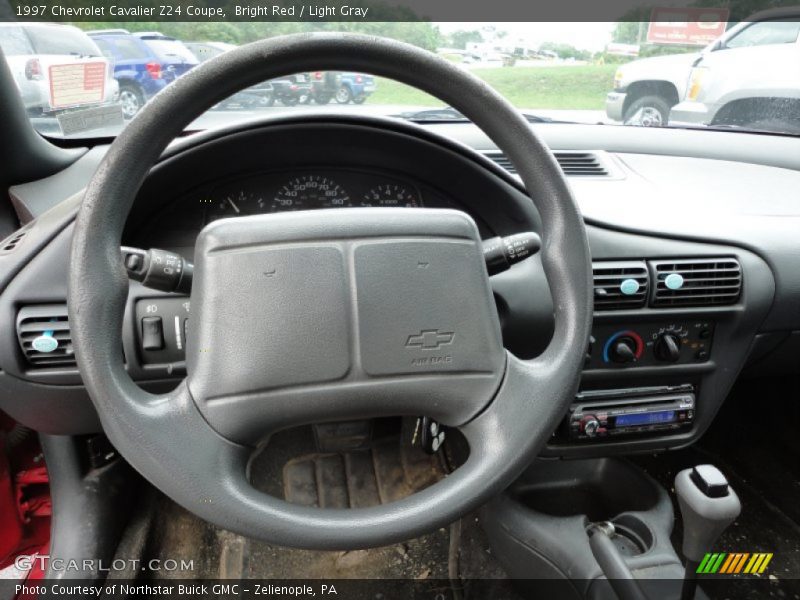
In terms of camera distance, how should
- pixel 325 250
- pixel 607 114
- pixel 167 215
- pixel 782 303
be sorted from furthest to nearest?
pixel 607 114, pixel 782 303, pixel 167 215, pixel 325 250

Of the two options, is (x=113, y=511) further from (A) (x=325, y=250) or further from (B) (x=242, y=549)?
(A) (x=325, y=250)

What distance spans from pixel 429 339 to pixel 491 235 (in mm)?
529

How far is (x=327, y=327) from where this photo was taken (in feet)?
2.80

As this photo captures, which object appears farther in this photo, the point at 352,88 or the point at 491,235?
the point at 352,88

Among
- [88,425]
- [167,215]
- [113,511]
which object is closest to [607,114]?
[167,215]

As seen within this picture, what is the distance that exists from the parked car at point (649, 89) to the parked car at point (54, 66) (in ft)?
4.40

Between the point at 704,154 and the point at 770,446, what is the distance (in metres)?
0.97

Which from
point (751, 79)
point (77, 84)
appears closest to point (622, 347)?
point (751, 79)

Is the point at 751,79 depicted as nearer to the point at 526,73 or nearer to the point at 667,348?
the point at 526,73

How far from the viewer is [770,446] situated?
79.9 inches

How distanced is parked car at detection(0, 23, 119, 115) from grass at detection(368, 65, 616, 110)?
631 millimetres

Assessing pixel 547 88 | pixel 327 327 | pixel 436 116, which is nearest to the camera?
pixel 327 327

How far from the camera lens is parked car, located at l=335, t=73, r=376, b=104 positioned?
4.77 ft

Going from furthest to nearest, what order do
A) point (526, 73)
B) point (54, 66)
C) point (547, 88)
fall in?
point (547, 88), point (526, 73), point (54, 66)
